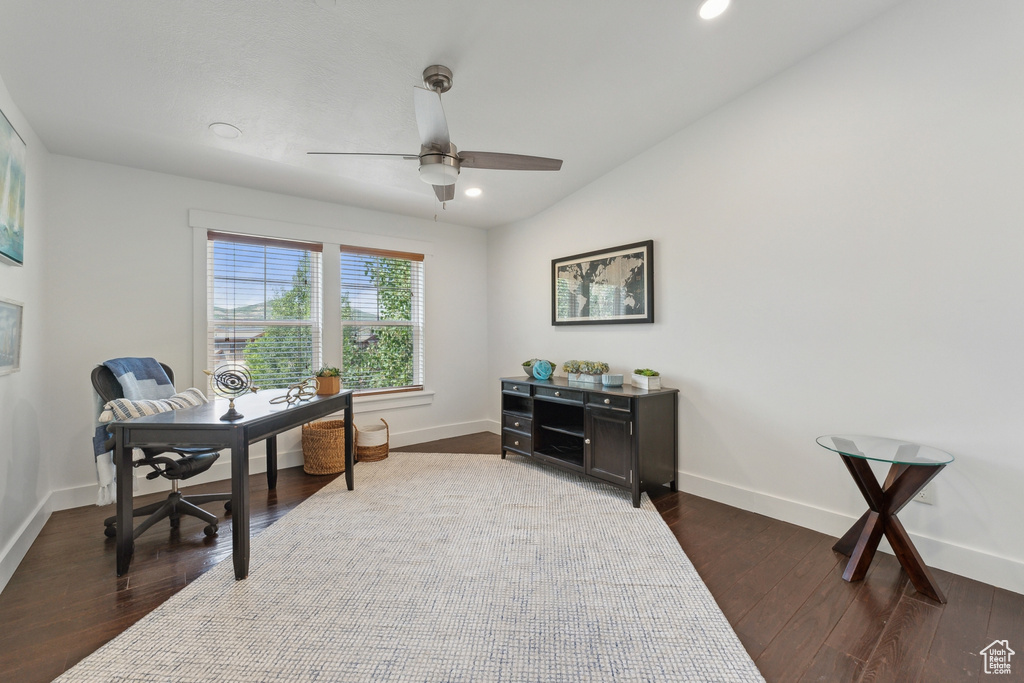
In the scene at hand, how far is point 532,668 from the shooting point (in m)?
1.55

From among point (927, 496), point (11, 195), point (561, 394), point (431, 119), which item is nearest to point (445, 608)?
point (561, 394)

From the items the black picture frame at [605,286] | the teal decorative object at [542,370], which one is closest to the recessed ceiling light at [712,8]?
the black picture frame at [605,286]

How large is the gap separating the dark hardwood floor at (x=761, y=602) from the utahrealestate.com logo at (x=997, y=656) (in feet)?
0.07

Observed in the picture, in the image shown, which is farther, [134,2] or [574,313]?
[574,313]

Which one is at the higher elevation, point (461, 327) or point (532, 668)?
point (461, 327)

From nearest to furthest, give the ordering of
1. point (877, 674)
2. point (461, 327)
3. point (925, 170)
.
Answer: point (877, 674)
point (925, 170)
point (461, 327)

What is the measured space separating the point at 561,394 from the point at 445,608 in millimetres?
1983

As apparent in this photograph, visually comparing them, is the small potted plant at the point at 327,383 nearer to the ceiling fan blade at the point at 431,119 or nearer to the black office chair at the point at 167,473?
the black office chair at the point at 167,473

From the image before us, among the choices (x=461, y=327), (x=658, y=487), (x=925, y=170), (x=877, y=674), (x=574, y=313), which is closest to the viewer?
(x=877, y=674)

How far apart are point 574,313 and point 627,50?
224 cm

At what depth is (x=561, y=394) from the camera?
3.60m

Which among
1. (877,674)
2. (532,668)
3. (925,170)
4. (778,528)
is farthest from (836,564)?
(925,170)

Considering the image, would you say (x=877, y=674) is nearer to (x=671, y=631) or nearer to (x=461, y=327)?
(x=671, y=631)

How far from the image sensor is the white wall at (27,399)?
218 centimetres
